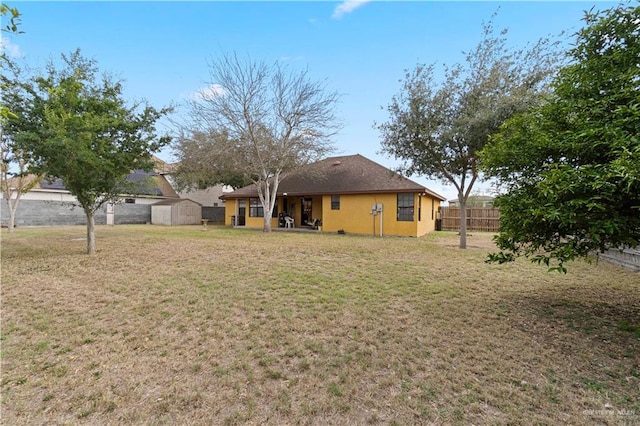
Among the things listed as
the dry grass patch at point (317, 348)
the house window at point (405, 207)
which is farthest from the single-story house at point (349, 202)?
the dry grass patch at point (317, 348)

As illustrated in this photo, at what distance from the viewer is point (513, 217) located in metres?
3.56

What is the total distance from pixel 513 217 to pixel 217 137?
1387cm

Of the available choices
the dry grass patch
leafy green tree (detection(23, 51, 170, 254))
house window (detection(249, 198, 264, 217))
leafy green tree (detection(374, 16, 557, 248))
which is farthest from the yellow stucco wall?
leafy green tree (detection(23, 51, 170, 254))

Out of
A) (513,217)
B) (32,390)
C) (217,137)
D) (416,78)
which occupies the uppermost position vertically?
(416,78)

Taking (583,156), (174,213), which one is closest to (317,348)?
(583,156)

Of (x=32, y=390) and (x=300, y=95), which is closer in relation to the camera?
(x=32, y=390)

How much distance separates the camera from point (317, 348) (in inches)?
118

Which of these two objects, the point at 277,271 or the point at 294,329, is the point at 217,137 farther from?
the point at 294,329

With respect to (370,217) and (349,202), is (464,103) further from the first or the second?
(349,202)

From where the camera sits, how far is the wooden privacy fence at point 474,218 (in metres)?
17.8

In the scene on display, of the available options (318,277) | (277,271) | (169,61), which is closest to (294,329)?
(318,277)

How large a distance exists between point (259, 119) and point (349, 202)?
645 centimetres

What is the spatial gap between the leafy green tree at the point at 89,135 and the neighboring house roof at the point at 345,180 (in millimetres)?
8894

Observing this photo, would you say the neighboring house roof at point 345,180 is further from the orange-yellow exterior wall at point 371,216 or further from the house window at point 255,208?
the house window at point 255,208
